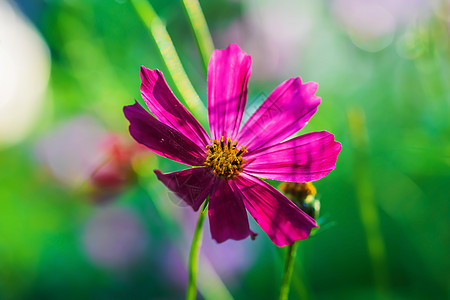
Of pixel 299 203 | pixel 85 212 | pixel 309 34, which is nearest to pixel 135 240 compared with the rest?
pixel 85 212

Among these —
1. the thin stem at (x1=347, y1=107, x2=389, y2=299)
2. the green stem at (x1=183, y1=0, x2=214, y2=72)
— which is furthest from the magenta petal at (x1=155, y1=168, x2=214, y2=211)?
the thin stem at (x1=347, y1=107, x2=389, y2=299)

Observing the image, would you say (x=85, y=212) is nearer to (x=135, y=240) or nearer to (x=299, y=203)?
(x=135, y=240)

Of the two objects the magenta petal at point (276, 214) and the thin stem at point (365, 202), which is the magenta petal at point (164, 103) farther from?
the thin stem at point (365, 202)

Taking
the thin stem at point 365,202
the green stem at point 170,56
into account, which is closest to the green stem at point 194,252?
the green stem at point 170,56

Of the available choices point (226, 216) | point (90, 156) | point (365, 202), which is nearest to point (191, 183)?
point (226, 216)

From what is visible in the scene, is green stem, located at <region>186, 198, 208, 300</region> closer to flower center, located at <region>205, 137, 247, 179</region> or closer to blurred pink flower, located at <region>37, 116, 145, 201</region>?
flower center, located at <region>205, 137, 247, 179</region>

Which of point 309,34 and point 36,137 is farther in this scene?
point 309,34
